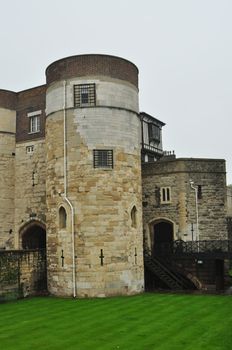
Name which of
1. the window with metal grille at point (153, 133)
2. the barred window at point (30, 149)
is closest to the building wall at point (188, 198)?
the window with metal grille at point (153, 133)

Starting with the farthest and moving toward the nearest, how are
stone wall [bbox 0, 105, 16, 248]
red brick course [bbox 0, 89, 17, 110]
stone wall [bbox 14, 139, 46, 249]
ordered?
red brick course [bbox 0, 89, 17, 110] < stone wall [bbox 0, 105, 16, 248] < stone wall [bbox 14, 139, 46, 249]

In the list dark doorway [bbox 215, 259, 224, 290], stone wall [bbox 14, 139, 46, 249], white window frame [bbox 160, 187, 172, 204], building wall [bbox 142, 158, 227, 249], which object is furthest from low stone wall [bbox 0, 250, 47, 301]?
dark doorway [bbox 215, 259, 224, 290]

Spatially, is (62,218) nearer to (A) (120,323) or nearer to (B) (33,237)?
(B) (33,237)

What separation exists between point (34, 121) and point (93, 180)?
346 inches

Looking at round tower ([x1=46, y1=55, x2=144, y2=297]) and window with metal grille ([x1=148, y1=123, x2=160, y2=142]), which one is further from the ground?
window with metal grille ([x1=148, y1=123, x2=160, y2=142])

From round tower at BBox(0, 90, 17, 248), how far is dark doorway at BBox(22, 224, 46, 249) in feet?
2.85

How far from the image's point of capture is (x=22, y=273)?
2172 cm

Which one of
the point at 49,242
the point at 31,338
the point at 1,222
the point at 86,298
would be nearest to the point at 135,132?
the point at 49,242

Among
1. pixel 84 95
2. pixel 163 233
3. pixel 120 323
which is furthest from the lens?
pixel 163 233

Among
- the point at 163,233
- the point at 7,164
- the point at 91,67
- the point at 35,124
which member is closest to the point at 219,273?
the point at 163,233

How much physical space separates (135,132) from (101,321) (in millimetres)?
10824

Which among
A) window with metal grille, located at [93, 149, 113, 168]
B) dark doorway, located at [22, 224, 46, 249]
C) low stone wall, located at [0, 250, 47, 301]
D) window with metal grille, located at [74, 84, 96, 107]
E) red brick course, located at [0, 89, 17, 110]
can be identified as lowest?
low stone wall, located at [0, 250, 47, 301]

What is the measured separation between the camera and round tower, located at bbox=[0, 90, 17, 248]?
28.0 meters

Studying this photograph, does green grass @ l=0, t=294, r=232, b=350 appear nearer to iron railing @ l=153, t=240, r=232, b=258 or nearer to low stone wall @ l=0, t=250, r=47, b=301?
low stone wall @ l=0, t=250, r=47, b=301
